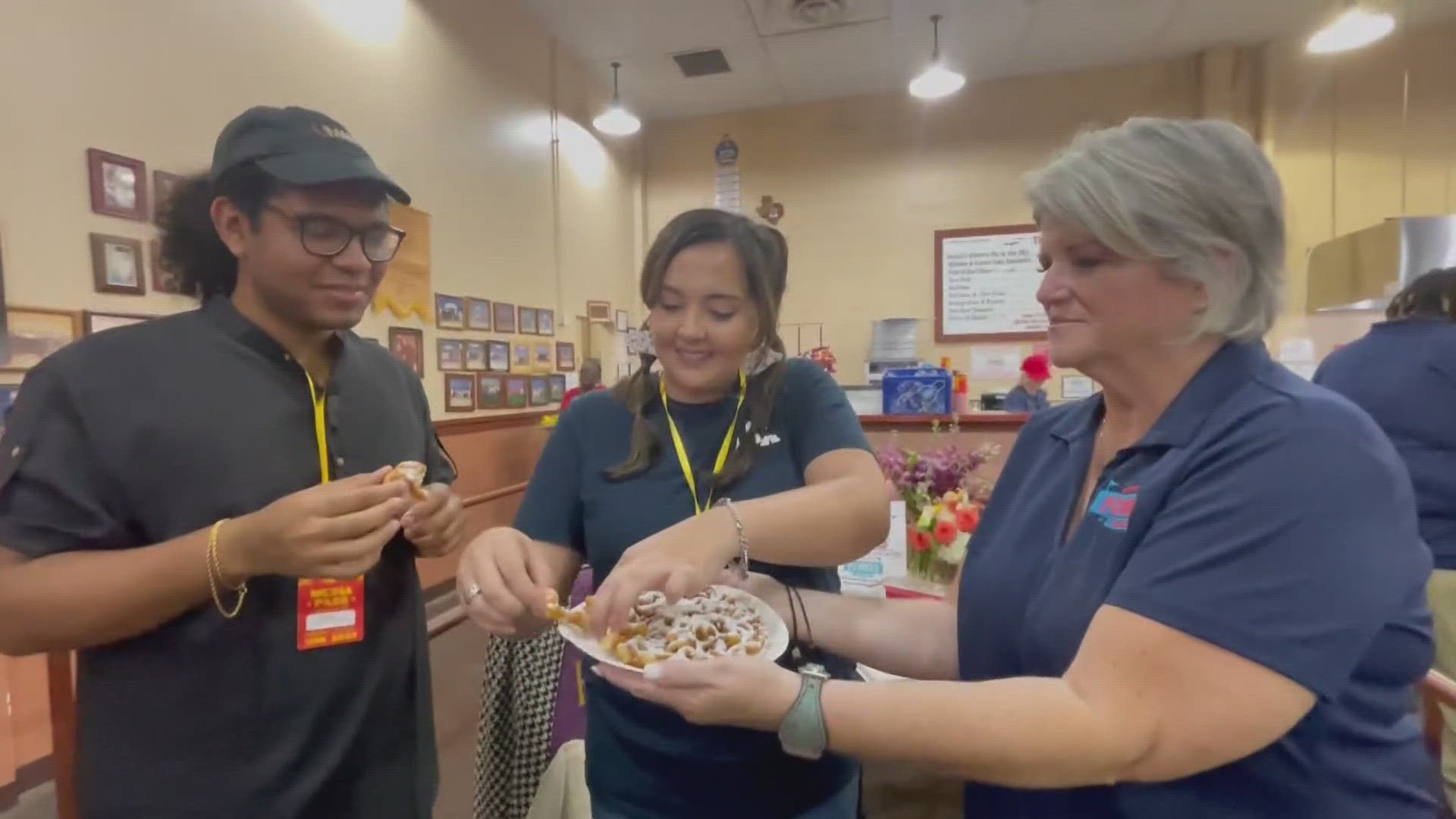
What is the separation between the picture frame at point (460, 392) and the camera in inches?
176

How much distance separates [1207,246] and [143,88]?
3.28 m

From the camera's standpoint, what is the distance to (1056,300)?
956 millimetres

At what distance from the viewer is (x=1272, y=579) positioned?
2.38 ft

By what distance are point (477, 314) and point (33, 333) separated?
2.45 metres

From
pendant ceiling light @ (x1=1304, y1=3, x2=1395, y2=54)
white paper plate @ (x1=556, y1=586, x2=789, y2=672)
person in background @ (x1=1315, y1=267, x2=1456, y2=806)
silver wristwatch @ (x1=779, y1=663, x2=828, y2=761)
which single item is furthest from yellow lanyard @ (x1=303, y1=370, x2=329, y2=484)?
pendant ceiling light @ (x1=1304, y1=3, x2=1395, y2=54)

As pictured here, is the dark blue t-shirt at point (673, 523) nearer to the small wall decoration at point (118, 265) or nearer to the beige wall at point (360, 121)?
the beige wall at point (360, 121)

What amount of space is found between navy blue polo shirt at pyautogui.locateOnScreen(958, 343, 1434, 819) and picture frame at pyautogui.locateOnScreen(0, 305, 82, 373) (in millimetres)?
2653

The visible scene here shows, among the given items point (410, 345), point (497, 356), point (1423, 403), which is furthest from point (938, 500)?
point (497, 356)

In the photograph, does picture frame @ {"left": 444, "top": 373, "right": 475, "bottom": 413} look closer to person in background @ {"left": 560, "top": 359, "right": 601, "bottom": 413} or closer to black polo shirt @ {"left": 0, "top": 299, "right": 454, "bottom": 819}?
person in background @ {"left": 560, "top": 359, "right": 601, "bottom": 413}

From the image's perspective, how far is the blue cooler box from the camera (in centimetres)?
369

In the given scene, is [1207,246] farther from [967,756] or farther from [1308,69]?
[1308,69]

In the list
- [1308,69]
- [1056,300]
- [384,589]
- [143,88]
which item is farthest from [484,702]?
[1308,69]

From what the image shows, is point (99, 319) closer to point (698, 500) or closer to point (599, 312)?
point (698, 500)

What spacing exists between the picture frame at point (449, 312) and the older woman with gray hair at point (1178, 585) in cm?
377
